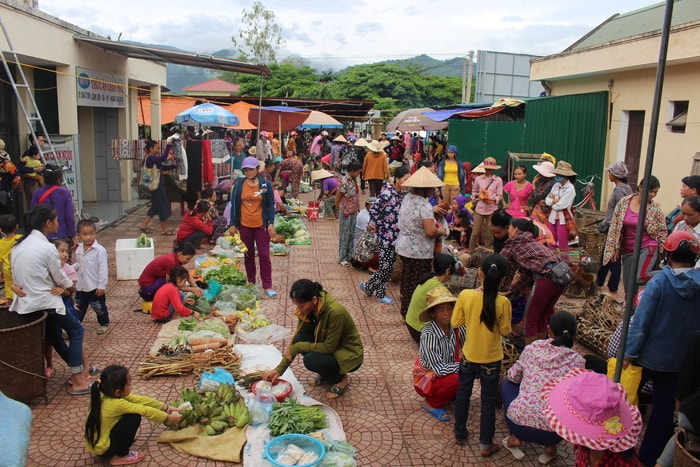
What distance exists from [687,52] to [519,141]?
684 centimetres

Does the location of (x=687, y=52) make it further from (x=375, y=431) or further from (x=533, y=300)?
(x=375, y=431)

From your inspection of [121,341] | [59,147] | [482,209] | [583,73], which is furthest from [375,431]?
[583,73]

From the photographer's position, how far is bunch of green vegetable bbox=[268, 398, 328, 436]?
468cm

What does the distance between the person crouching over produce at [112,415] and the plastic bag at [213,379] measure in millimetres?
969

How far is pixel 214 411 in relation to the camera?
4.89 meters

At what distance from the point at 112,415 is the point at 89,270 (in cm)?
262

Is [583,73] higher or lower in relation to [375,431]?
higher

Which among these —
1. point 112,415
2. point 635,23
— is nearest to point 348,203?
point 112,415

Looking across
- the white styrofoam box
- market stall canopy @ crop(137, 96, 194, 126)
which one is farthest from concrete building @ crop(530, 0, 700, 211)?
market stall canopy @ crop(137, 96, 194, 126)

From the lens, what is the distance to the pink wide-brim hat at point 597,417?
3.30 meters

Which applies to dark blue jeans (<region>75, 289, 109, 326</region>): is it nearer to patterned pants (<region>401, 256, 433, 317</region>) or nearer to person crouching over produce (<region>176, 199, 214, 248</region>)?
person crouching over produce (<region>176, 199, 214, 248</region>)

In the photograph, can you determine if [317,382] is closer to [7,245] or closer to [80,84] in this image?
[7,245]

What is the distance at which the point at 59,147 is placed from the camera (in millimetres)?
11180

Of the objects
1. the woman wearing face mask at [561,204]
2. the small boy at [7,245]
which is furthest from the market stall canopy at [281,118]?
the small boy at [7,245]
